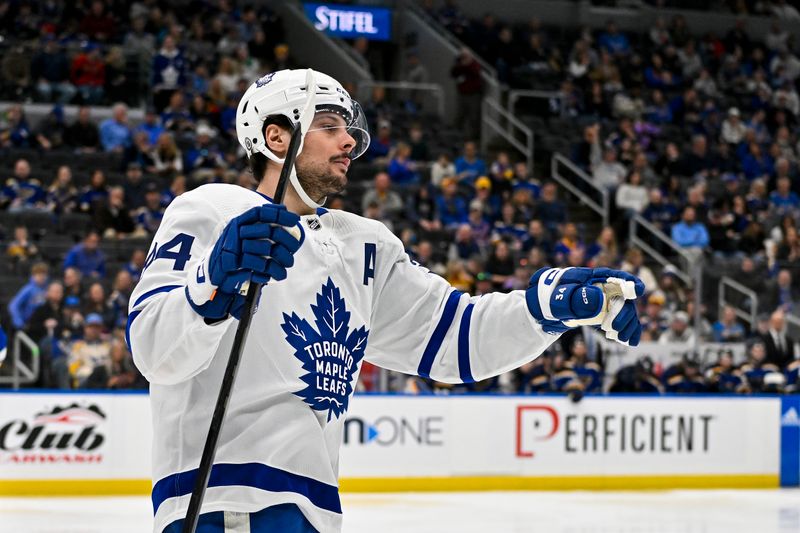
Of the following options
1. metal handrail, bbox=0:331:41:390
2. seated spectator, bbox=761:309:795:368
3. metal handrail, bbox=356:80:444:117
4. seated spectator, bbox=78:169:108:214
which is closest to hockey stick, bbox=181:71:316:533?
metal handrail, bbox=0:331:41:390

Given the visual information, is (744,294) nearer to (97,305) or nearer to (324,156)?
(97,305)

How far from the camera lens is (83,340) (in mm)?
11117

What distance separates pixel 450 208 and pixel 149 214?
11.7 feet

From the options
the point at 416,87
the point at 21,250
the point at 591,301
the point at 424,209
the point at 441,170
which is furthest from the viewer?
the point at 416,87

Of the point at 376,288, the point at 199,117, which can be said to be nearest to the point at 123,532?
the point at 376,288

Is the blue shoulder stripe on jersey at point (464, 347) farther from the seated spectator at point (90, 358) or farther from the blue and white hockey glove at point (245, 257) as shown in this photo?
the seated spectator at point (90, 358)

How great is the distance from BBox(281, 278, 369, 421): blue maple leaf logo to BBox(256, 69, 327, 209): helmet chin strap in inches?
8.8

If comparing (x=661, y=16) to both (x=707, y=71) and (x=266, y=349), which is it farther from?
(x=266, y=349)

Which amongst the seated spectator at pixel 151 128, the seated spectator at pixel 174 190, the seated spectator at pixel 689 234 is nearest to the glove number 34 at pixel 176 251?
the seated spectator at pixel 174 190

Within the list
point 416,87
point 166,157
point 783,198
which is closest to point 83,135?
point 166,157

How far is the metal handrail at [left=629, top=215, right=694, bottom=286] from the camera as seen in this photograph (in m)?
15.2

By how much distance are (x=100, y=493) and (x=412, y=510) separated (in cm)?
260

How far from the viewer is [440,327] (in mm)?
3199

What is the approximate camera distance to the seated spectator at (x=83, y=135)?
559 inches
